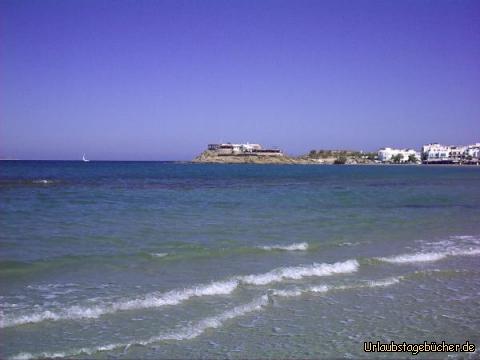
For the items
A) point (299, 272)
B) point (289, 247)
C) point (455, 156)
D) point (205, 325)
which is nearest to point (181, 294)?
point (205, 325)

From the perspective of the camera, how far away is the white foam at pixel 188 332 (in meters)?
5.86

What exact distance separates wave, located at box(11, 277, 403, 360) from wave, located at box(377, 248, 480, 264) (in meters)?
2.42

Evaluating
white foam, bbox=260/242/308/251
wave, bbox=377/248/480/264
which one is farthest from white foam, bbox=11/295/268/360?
wave, bbox=377/248/480/264

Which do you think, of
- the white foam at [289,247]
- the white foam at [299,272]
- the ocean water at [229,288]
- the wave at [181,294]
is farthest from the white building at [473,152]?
the wave at [181,294]

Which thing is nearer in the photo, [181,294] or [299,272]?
[181,294]

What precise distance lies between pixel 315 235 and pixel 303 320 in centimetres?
858

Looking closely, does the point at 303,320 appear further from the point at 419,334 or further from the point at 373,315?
the point at 419,334

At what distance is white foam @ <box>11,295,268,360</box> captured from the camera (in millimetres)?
5859

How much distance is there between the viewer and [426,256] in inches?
476

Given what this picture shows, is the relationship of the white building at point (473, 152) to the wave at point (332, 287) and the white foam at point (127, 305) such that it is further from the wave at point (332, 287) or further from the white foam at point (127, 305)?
the white foam at point (127, 305)

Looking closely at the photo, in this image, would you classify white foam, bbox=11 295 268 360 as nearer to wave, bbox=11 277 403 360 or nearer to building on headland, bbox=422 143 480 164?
wave, bbox=11 277 403 360

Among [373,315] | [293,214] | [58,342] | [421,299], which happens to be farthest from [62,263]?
[293,214]

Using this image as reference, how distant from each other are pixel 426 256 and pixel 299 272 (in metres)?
4.22

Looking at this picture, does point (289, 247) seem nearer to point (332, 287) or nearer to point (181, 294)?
point (332, 287)
